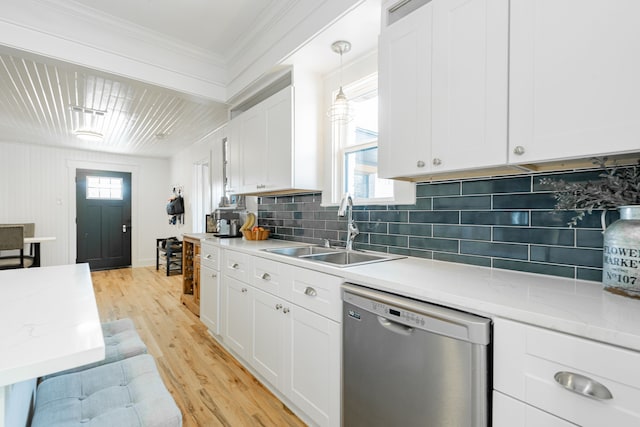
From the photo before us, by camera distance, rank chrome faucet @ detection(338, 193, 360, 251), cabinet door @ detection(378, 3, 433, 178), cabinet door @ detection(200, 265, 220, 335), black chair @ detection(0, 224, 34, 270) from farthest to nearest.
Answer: black chair @ detection(0, 224, 34, 270) < cabinet door @ detection(200, 265, 220, 335) < chrome faucet @ detection(338, 193, 360, 251) < cabinet door @ detection(378, 3, 433, 178)

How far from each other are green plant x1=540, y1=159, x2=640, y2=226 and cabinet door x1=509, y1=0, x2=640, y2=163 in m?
0.17

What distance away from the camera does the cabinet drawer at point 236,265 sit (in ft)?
7.32

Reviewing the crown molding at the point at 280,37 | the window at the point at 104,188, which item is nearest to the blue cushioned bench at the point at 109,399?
the crown molding at the point at 280,37

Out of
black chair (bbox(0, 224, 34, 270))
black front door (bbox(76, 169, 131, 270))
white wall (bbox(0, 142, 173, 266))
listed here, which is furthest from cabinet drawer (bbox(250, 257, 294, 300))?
black front door (bbox(76, 169, 131, 270))

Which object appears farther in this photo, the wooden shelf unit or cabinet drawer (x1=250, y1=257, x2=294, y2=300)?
the wooden shelf unit

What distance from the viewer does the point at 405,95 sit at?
1.49 m

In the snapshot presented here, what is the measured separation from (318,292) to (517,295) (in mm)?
886

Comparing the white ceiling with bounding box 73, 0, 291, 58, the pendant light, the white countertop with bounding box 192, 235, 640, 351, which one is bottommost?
the white countertop with bounding box 192, 235, 640, 351

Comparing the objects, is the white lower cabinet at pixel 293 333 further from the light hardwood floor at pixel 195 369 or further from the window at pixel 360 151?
the window at pixel 360 151

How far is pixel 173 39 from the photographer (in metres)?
2.63

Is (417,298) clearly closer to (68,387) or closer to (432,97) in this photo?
(432,97)

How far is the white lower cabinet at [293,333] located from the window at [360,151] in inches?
32.0

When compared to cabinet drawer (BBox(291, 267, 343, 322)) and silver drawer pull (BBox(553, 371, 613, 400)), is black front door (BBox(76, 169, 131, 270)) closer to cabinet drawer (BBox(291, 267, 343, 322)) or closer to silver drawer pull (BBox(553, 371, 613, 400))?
cabinet drawer (BBox(291, 267, 343, 322))

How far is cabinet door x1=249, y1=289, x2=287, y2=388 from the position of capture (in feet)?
6.07
